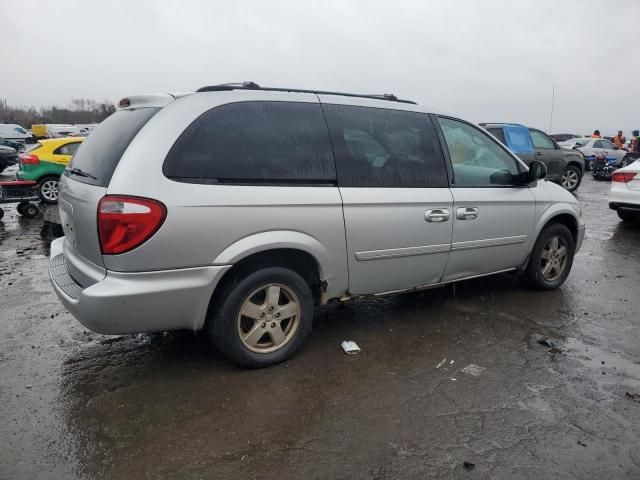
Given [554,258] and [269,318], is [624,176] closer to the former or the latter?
[554,258]

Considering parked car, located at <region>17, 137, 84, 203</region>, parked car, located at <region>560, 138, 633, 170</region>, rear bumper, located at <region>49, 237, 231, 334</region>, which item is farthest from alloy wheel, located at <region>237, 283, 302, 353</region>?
parked car, located at <region>560, 138, 633, 170</region>

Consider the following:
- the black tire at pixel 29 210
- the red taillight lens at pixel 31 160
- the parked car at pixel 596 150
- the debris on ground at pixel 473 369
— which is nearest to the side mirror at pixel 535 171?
the debris on ground at pixel 473 369

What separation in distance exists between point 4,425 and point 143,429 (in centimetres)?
79

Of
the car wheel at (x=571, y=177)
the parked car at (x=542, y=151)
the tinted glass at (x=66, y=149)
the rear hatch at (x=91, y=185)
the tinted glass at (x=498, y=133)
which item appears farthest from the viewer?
the car wheel at (x=571, y=177)

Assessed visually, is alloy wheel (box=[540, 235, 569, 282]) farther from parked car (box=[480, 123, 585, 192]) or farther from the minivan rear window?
parked car (box=[480, 123, 585, 192])

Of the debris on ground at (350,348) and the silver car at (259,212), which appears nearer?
the silver car at (259,212)

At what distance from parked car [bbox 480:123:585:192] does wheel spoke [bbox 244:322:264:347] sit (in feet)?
30.4

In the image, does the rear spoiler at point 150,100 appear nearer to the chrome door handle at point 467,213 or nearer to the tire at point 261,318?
the tire at point 261,318

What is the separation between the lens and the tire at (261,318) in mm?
3143

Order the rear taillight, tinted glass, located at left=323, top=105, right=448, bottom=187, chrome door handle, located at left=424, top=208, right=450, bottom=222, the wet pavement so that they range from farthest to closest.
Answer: chrome door handle, located at left=424, top=208, right=450, bottom=222 < tinted glass, located at left=323, top=105, right=448, bottom=187 < the rear taillight < the wet pavement

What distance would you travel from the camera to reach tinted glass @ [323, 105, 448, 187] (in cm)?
358

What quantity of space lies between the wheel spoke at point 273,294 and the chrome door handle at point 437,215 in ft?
4.47

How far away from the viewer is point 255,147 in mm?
3207

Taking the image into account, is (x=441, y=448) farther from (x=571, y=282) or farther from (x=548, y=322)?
(x=571, y=282)
